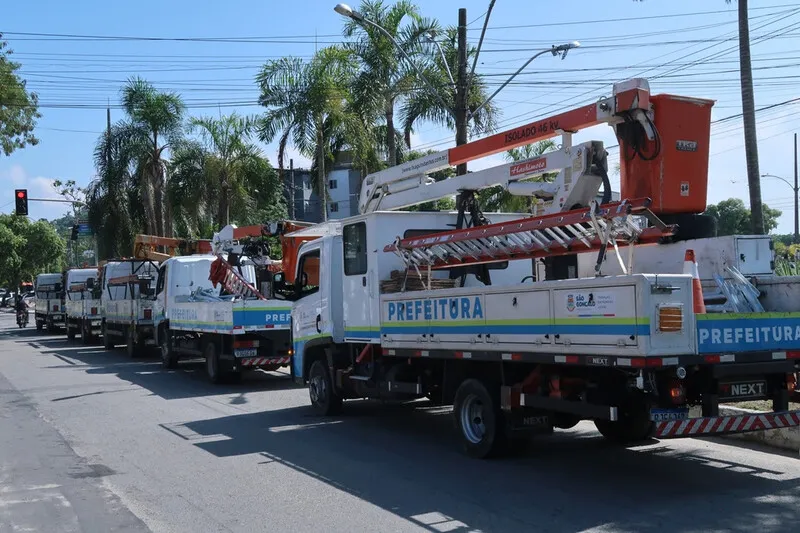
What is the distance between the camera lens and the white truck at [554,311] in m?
6.85

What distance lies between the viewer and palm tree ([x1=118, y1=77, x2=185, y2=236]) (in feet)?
107

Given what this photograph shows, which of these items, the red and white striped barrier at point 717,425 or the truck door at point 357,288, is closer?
the red and white striped barrier at point 717,425

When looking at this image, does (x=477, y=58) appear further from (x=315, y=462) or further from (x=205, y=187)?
(x=205, y=187)

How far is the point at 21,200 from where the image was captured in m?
33.3

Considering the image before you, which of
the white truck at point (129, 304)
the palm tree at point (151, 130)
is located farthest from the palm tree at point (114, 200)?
the white truck at point (129, 304)

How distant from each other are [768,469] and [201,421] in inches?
304

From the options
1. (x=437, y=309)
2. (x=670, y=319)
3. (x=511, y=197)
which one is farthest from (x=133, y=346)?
(x=670, y=319)

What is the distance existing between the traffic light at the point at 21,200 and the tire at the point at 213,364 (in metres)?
19.8

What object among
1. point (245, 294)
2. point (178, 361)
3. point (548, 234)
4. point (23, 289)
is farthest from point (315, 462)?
point (23, 289)

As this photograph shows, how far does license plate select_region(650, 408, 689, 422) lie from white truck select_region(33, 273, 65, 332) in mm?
32512

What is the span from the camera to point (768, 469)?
8.17 m

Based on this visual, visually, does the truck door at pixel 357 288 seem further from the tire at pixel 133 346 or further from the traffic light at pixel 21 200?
the traffic light at pixel 21 200

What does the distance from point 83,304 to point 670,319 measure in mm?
26359

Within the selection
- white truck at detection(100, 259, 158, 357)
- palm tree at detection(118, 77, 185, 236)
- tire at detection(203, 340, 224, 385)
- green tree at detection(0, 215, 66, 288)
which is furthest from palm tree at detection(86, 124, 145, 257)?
green tree at detection(0, 215, 66, 288)
